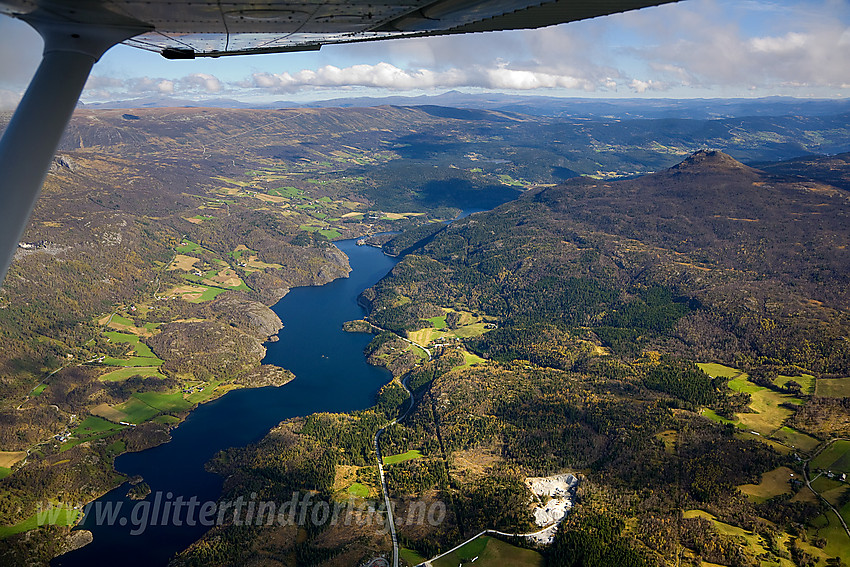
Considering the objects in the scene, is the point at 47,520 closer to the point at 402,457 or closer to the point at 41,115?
the point at 402,457

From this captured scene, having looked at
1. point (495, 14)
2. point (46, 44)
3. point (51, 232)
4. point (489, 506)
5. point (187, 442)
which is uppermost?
point (495, 14)

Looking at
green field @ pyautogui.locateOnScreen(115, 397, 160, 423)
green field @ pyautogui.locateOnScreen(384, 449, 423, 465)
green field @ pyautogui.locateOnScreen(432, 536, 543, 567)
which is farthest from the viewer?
green field @ pyautogui.locateOnScreen(115, 397, 160, 423)

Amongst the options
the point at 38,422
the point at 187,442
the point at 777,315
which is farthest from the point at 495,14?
the point at 777,315

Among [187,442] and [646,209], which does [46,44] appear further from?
[646,209]

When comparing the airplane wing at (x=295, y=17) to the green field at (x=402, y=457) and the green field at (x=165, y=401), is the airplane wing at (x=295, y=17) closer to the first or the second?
the green field at (x=402, y=457)

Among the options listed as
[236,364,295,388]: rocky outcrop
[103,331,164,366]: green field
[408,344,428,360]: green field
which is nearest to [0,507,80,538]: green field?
[236,364,295,388]: rocky outcrop

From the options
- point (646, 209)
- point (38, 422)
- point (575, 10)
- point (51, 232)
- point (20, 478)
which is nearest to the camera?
point (575, 10)

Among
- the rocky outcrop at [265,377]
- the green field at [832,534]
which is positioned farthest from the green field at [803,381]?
the rocky outcrop at [265,377]

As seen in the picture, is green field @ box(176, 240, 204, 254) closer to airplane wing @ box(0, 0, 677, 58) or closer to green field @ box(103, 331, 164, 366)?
green field @ box(103, 331, 164, 366)
